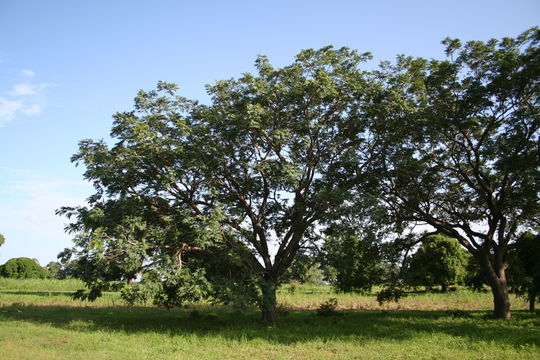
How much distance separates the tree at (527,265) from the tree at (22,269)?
63279 mm

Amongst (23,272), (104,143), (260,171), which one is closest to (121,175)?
(104,143)

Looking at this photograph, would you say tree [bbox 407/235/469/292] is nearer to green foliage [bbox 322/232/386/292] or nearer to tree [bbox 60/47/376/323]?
green foliage [bbox 322/232/386/292]

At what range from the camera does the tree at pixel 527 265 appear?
61.3 feet

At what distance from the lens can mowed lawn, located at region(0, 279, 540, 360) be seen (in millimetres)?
11469

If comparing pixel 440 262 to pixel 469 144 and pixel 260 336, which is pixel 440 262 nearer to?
pixel 469 144

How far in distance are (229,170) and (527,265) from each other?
53.8 feet

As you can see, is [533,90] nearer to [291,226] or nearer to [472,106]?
[472,106]

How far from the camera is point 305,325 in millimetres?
16688

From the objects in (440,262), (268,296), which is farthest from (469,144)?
(440,262)

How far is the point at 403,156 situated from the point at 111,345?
1260 cm

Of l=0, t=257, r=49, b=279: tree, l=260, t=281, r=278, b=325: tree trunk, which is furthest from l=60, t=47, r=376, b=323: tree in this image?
l=0, t=257, r=49, b=279: tree

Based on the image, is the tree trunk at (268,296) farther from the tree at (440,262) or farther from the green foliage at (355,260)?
the tree at (440,262)

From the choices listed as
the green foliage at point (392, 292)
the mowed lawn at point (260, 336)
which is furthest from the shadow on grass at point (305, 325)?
the green foliage at point (392, 292)

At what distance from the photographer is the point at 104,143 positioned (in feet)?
53.2
